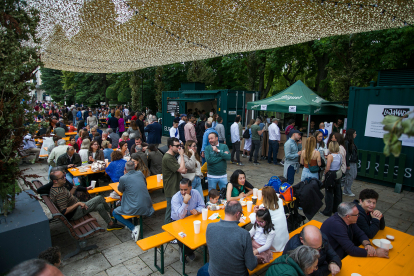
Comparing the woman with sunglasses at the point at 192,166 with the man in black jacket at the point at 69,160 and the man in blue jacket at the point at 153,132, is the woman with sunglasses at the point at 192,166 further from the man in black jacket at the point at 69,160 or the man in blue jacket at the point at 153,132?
the man in blue jacket at the point at 153,132

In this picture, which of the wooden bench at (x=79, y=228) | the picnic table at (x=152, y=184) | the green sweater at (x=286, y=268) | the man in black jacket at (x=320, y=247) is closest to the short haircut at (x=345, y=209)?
the man in black jacket at (x=320, y=247)

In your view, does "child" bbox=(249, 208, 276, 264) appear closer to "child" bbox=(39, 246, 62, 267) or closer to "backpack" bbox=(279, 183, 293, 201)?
"backpack" bbox=(279, 183, 293, 201)

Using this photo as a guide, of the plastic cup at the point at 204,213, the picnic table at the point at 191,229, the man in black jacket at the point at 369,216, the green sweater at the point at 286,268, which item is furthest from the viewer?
the plastic cup at the point at 204,213

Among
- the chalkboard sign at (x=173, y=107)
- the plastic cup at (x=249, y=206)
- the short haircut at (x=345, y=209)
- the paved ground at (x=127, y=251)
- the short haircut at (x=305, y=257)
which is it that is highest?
the chalkboard sign at (x=173, y=107)

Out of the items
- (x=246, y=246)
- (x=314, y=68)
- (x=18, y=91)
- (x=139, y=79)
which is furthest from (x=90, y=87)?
(x=246, y=246)

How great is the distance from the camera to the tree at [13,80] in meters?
2.90

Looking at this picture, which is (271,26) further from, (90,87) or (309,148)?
(90,87)

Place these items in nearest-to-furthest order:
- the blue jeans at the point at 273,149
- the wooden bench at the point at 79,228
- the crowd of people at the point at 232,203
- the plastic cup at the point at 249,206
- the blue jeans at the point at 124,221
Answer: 1. the crowd of people at the point at 232,203
2. the wooden bench at the point at 79,228
3. the plastic cup at the point at 249,206
4. the blue jeans at the point at 124,221
5. the blue jeans at the point at 273,149

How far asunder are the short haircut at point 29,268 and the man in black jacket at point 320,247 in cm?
225

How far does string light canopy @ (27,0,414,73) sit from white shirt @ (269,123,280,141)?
313 cm

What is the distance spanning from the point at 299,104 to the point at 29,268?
8.96m

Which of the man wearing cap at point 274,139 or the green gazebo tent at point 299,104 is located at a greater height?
the green gazebo tent at point 299,104

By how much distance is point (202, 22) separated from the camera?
518cm

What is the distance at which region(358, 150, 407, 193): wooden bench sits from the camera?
6.88 meters
